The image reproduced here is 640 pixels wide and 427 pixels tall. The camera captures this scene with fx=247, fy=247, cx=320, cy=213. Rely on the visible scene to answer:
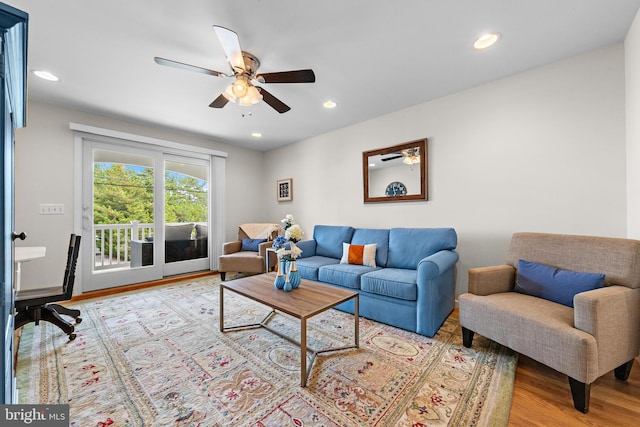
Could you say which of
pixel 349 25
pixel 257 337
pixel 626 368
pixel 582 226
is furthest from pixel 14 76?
pixel 582 226

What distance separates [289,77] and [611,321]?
2.56 meters

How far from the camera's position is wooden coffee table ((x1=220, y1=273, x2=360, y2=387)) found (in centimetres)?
153

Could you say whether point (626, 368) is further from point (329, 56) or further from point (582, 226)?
point (329, 56)

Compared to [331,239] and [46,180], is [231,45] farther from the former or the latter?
[46,180]

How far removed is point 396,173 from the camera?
3287mm

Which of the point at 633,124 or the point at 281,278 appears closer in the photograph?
the point at 633,124

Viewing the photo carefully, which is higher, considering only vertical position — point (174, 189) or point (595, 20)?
point (595, 20)

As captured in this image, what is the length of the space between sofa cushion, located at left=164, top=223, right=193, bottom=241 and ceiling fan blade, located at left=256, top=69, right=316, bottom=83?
3131 millimetres

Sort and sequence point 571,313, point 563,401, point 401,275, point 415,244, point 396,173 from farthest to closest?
point 396,173, point 415,244, point 401,275, point 571,313, point 563,401

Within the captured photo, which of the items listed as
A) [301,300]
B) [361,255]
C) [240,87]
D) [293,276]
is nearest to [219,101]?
[240,87]

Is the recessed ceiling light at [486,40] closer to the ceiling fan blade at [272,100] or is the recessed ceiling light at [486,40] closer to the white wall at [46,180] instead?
the ceiling fan blade at [272,100]

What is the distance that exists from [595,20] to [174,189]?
502 centimetres

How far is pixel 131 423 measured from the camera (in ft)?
4.17

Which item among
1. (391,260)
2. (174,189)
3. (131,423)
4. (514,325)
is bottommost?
(131,423)
